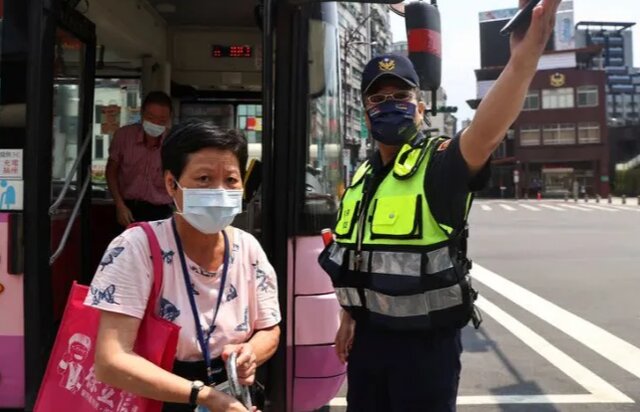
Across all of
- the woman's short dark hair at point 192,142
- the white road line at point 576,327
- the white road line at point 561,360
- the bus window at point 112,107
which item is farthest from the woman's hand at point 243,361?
the white road line at point 576,327

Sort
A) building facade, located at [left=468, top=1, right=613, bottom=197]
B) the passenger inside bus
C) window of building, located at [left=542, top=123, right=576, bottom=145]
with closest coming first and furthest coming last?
1. the passenger inside bus
2. building facade, located at [left=468, top=1, right=613, bottom=197]
3. window of building, located at [left=542, top=123, right=576, bottom=145]

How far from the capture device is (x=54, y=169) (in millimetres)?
3406

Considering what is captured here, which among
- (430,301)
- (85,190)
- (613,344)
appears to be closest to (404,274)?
(430,301)

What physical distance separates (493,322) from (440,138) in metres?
5.33

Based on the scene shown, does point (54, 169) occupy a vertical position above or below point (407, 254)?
above

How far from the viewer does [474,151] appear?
1.89 meters

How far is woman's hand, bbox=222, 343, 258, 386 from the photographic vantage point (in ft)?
5.66

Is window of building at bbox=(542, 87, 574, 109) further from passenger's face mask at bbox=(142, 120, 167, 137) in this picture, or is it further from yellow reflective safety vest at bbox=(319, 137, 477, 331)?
yellow reflective safety vest at bbox=(319, 137, 477, 331)

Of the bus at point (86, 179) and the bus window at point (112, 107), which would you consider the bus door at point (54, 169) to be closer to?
the bus at point (86, 179)

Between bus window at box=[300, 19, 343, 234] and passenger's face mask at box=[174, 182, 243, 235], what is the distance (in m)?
1.39

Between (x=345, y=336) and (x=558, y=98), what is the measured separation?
61009 mm

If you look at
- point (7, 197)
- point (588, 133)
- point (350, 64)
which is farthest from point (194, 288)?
point (588, 133)

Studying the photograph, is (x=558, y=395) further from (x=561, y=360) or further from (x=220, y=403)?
(x=220, y=403)

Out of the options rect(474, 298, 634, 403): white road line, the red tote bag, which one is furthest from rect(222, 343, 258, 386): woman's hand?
rect(474, 298, 634, 403): white road line
